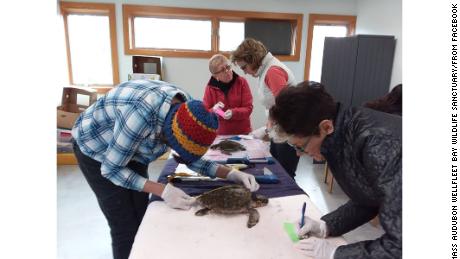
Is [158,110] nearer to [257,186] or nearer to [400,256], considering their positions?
[257,186]

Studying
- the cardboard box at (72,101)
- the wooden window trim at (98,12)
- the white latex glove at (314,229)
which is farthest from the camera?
the wooden window trim at (98,12)

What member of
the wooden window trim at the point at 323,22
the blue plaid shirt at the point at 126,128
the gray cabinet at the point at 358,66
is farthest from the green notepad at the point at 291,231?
the wooden window trim at the point at 323,22

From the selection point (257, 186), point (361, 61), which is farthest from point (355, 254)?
point (361, 61)

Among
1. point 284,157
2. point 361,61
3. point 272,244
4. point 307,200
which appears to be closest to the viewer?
point 272,244

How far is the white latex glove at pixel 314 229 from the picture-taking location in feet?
3.30

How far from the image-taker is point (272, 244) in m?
0.96

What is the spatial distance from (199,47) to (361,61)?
2328mm

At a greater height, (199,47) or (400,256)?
(199,47)

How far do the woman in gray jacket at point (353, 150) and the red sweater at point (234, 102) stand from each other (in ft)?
4.69

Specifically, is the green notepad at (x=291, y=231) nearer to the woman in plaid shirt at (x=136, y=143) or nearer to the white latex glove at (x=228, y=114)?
the woman in plaid shirt at (x=136, y=143)

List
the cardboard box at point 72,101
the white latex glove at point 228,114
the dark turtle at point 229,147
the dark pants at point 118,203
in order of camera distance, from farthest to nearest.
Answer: the cardboard box at point 72,101
the white latex glove at point 228,114
the dark turtle at point 229,147
the dark pants at point 118,203

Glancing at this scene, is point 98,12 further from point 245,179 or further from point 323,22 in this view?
point 245,179

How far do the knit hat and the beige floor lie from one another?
57.0 inches

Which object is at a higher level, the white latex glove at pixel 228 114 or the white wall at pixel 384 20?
the white wall at pixel 384 20
